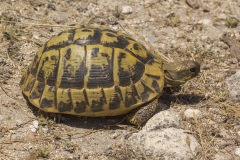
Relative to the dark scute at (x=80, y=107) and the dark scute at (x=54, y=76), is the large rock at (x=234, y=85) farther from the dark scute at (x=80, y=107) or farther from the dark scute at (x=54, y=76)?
the dark scute at (x=54, y=76)

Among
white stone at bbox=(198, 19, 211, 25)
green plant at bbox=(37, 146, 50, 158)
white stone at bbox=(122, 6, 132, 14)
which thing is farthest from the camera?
white stone at bbox=(122, 6, 132, 14)

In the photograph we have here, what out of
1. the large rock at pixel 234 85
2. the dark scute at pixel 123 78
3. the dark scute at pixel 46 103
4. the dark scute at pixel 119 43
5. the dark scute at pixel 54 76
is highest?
the dark scute at pixel 119 43

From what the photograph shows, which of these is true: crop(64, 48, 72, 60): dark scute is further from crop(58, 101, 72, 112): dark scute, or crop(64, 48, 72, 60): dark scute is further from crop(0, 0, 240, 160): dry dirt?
crop(0, 0, 240, 160): dry dirt

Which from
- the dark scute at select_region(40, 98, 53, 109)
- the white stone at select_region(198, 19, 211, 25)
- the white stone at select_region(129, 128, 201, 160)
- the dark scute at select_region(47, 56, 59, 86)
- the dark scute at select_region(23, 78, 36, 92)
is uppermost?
the dark scute at select_region(47, 56, 59, 86)

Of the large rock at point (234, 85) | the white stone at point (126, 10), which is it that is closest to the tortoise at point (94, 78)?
the large rock at point (234, 85)

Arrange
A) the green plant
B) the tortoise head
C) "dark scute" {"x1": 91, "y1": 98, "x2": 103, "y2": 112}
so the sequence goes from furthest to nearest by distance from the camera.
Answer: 1. the tortoise head
2. "dark scute" {"x1": 91, "y1": 98, "x2": 103, "y2": 112}
3. the green plant

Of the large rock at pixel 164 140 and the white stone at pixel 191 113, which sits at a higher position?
the large rock at pixel 164 140

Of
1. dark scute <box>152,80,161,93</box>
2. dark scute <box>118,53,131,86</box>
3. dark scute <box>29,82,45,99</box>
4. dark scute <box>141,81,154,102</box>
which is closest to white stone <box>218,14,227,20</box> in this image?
dark scute <box>152,80,161,93</box>
